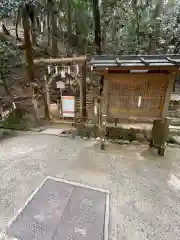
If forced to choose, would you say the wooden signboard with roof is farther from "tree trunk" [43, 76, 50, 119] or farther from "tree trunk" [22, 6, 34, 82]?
"tree trunk" [22, 6, 34, 82]

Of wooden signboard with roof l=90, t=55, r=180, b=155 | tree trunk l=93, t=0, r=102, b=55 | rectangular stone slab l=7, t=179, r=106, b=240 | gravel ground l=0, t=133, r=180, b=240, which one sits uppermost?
tree trunk l=93, t=0, r=102, b=55

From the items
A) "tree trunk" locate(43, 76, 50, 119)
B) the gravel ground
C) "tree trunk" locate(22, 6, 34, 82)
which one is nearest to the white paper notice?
"tree trunk" locate(43, 76, 50, 119)

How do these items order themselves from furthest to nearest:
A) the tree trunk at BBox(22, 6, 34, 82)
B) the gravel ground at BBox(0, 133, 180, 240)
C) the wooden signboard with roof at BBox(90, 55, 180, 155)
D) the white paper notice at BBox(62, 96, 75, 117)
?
the tree trunk at BBox(22, 6, 34, 82) → the white paper notice at BBox(62, 96, 75, 117) → the wooden signboard with roof at BBox(90, 55, 180, 155) → the gravel ground at BBox(0, 133, 180, 240)

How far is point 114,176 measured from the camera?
13.4ft

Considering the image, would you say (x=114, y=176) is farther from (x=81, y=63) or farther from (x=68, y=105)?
(x=81, y=63)

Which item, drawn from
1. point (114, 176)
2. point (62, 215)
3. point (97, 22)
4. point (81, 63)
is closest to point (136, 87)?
point (114, 176)

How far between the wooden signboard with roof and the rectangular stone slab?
6.80 feet

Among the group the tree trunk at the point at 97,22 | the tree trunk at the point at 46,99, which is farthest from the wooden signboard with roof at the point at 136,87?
the tree trunk at the point at 97,22

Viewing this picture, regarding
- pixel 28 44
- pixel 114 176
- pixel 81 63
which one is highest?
pixel 28 44

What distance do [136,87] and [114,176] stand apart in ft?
6.96

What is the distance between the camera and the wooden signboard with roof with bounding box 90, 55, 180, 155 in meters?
4.11

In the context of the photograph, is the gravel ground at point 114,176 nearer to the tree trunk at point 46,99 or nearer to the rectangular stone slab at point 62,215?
the rectangular stone slab at point 62,215

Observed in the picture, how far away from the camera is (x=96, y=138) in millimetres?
6000

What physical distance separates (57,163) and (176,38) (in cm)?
1177
